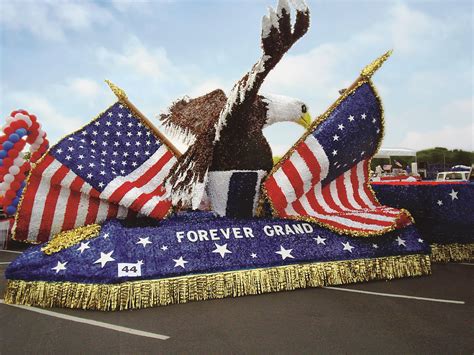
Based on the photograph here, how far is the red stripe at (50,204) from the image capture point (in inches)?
196

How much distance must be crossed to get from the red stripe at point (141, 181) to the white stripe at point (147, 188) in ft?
0.12

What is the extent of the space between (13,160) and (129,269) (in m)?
3.91

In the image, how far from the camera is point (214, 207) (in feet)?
17.0

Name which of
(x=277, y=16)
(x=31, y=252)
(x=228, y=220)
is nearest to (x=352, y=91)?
(x=277, y=16)

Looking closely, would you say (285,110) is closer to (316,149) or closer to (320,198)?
(316,149)

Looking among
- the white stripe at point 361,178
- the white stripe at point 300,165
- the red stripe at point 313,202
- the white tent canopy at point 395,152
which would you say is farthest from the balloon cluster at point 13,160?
the white tent canopy at point 395,152

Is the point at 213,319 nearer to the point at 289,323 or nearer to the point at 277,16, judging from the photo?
the point at 289,323

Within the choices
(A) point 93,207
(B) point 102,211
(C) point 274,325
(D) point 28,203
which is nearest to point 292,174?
(C) point 274,325

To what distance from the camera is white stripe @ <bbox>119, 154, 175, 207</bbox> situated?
16.6ft

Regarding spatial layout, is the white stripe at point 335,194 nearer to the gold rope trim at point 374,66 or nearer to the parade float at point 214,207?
the parade float at point 214,207

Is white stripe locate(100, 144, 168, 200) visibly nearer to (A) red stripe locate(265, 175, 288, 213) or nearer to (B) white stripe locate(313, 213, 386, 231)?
(A) red stripe locate(265, 175, 288, 213)

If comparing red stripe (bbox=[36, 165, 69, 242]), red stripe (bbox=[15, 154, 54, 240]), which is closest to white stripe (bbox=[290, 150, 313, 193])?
red stripe (bbox=[36, 165, 69, 242])

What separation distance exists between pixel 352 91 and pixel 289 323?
3.36 metres

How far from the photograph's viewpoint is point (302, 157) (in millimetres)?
5137
